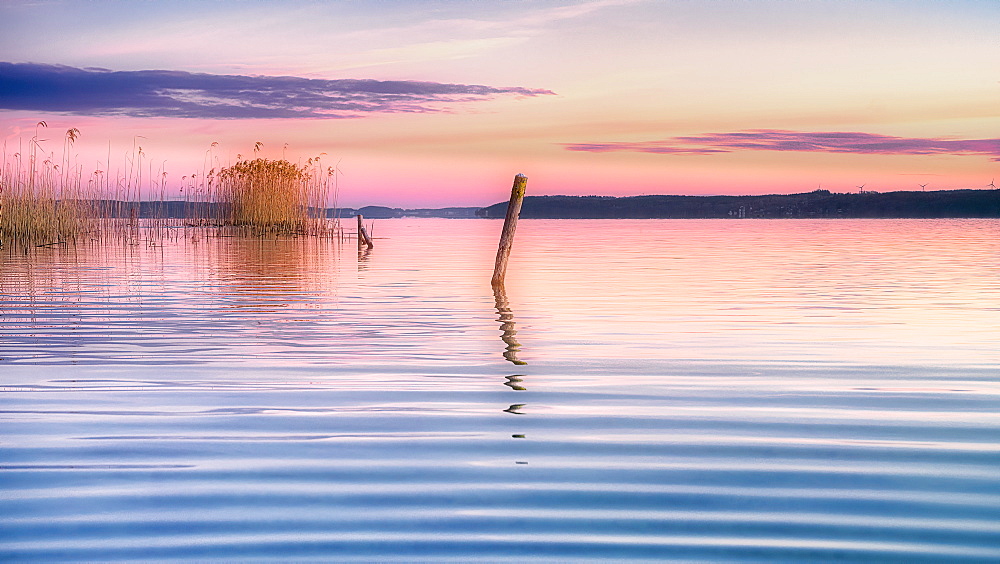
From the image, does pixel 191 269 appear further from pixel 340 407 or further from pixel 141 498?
pixel 141 498

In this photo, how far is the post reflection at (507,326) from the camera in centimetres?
831

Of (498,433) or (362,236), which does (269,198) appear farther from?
(498,433)

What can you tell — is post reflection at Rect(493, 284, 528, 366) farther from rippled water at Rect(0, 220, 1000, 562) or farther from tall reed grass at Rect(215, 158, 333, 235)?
tall reed grass at Rect(215, 158, 333, 235)

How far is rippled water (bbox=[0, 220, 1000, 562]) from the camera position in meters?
3.56

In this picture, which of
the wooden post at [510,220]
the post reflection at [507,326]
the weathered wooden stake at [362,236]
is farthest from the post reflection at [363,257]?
the post reflection at [507,326]

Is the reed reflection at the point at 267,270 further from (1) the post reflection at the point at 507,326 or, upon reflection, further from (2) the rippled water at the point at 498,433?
(1) the post reflection at the point at 507,326

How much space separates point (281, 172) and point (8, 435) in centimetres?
3029

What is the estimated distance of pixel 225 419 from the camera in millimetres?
5527

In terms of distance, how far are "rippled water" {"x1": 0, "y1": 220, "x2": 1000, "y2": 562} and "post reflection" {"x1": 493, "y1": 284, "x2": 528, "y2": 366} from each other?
8 cm

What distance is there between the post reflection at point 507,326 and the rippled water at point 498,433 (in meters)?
0.08

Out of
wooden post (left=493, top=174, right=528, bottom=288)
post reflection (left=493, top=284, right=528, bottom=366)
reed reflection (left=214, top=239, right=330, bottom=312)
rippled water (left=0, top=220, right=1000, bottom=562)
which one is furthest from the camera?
wooden post (left=493, top=174, right=528, bottom=288)

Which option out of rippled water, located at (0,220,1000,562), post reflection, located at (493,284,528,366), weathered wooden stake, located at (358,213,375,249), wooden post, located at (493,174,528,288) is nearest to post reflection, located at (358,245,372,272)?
weathered wooden stake, located at (358,213,375,249)

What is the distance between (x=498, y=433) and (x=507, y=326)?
207 inches

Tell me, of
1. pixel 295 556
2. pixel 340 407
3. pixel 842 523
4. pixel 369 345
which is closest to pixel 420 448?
pixel 340 407
